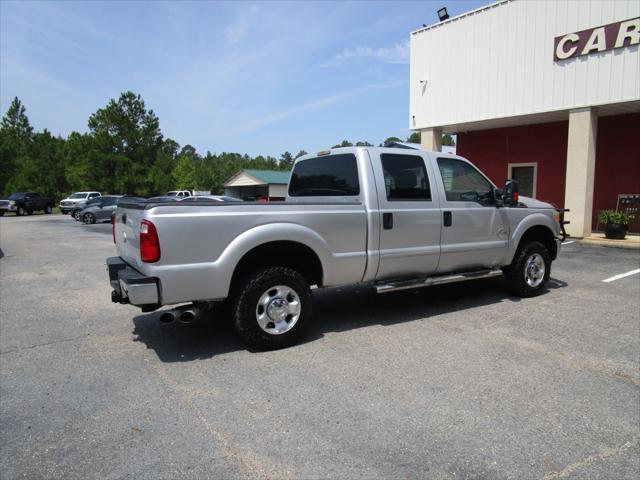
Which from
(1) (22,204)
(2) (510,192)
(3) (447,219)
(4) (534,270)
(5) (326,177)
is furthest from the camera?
(1) (22,204)

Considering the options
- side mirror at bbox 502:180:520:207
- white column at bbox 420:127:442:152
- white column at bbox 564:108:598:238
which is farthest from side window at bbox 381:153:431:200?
white column at bbox 420:127:442:152

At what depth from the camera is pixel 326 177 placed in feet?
18.3

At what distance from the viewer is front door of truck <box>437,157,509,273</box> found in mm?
5547

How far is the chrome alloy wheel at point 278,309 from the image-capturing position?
4309mm

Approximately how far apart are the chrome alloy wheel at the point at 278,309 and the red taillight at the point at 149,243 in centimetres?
106

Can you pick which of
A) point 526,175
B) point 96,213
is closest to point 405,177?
point 526,175

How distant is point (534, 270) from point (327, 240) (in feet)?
11.9

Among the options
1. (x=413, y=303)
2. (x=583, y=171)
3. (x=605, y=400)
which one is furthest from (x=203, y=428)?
(x=583, y=171)

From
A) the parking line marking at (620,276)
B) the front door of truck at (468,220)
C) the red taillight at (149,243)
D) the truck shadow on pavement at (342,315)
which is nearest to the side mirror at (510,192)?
the front door of truck at (468,220)

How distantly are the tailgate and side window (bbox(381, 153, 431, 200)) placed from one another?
8.66ft

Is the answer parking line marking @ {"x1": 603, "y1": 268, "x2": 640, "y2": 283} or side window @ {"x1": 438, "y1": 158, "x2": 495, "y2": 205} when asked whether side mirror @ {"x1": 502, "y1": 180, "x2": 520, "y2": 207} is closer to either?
side window @ {"x1": 438, "y1": 158, "x2": 495, "y2": 205}

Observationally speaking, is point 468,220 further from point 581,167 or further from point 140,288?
point 581,167

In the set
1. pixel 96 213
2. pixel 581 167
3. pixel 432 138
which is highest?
pixel 432 138

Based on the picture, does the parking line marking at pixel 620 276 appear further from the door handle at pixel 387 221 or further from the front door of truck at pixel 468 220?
the door handle at pixel 387 221
